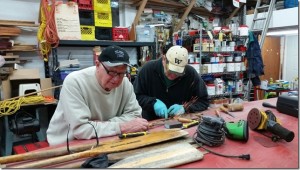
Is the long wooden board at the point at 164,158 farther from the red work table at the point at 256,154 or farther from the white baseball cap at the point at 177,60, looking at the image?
the white baseball cap at the point at 177,60

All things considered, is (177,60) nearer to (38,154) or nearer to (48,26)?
(38,154)

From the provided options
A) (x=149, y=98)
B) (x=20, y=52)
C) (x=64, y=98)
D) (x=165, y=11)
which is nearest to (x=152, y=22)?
(x=165, y=11)

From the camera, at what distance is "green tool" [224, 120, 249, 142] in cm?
111

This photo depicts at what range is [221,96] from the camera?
457 cm

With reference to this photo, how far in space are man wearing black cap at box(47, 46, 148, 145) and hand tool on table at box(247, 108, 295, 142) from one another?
633 mm

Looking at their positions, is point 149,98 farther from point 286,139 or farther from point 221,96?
Answer: point 221,96

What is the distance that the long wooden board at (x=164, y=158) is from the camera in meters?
0.85

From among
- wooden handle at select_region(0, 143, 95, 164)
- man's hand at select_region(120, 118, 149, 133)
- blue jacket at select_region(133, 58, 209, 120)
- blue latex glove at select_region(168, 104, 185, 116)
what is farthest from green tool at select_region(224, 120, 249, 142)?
blue jacket at select_region(133, 58, 209, 120)

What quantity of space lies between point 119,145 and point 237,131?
1.99 ft

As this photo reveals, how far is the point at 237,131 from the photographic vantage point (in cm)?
112

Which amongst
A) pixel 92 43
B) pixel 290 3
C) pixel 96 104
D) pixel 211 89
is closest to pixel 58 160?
pixel 96 104

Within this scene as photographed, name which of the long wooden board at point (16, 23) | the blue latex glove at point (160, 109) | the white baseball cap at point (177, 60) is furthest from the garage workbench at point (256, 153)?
the long wooden board at point (16, 23)

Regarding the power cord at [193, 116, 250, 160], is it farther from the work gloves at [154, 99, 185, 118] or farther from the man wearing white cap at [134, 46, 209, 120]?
the man wearing white cap at [134, 46, 209, 120]

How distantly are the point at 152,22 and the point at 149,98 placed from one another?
8.74ft
